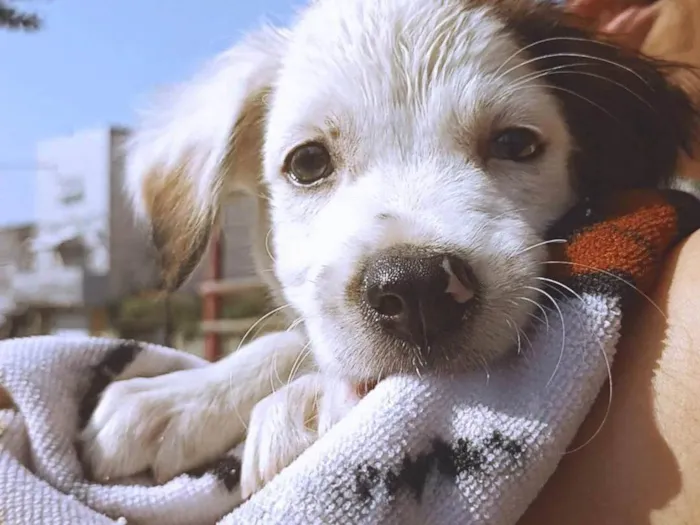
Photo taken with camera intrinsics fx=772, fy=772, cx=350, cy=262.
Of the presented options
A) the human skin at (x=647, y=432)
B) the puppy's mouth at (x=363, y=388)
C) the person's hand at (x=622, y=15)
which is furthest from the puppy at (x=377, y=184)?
the person's hand at (x=622, y=15)

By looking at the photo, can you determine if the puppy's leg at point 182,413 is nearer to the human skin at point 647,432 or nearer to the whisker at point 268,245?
the whisker at point 268,245

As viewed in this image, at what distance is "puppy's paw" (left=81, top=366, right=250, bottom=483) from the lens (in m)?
0.79

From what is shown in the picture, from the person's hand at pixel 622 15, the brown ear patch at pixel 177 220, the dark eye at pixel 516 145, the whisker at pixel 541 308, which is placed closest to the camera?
the whisker at pixel 541 308

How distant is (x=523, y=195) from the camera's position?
95 centimetres

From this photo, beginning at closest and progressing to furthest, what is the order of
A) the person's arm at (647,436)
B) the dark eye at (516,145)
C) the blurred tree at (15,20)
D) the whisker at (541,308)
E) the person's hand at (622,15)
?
1. the person's arm at (647,436)
2. the whisker at (541,308)
3. the dark eye at (516,145)
4. the person's hand at (622,15)
5. the blurred tree at (15,20)

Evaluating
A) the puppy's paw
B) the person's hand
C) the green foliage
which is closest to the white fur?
the puppy's paw

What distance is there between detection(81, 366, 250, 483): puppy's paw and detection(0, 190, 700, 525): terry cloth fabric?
0.02 m

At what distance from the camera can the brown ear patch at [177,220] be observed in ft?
3.78

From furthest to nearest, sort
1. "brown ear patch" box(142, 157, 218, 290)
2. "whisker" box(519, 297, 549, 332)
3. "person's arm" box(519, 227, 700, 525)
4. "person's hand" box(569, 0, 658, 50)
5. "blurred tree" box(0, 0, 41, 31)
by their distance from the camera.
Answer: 1. "blurred tree" box(0, 0, 41, 31)
2. "person's hand" box(569, 0, 658, 50)
3. "brown ear patch" box(142, 157, 218, 290)
4. "whisker" box(519, 297, 549, 332)
5. "person's arm" box(519, 227, 700, 525)

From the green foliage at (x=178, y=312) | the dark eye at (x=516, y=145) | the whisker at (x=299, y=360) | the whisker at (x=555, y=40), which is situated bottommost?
the green foliage at (x=178, y=312)

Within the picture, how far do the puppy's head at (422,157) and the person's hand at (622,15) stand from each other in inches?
14.2

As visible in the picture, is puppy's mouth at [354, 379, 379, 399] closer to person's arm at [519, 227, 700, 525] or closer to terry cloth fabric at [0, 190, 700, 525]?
terry cloth fabric at [0, 190, 700, 525]

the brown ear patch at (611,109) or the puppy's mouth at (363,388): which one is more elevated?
the brown ear patch at (611,109)

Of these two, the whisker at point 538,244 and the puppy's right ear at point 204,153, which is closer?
the whisker at point 538,244
